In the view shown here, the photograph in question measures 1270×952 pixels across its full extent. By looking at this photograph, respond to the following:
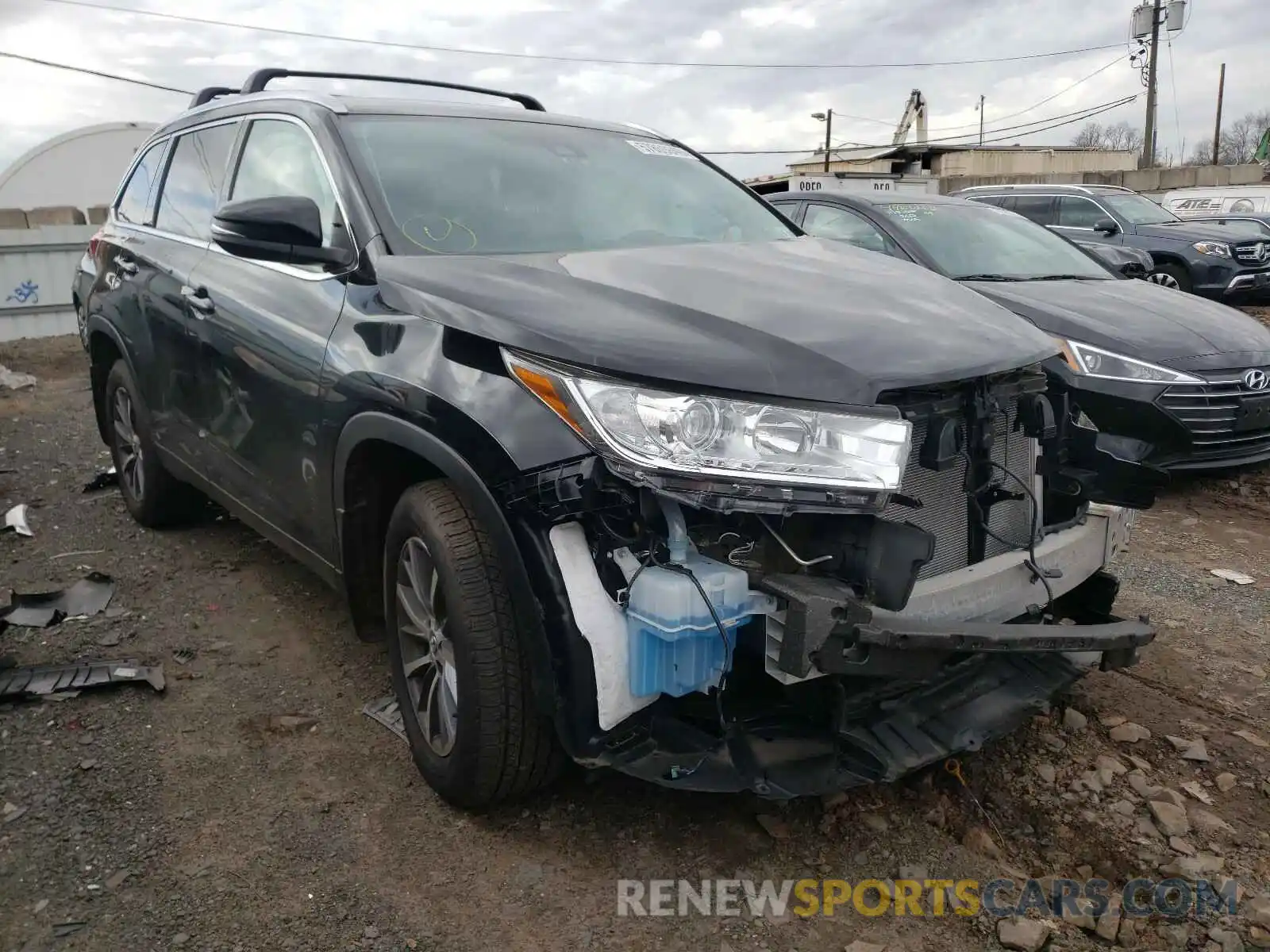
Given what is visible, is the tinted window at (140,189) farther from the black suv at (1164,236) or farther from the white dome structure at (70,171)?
the white dome structure at (70,171)

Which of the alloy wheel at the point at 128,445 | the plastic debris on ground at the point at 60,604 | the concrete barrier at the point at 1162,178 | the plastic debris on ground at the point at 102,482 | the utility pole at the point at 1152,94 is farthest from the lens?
the utility pole at the point at 1152,94

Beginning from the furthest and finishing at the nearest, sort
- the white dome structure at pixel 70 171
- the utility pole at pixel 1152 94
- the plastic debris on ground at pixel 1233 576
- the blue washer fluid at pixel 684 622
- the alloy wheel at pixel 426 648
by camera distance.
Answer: the utility pole at pixel 1152 94 < the white dome structure at pixel 70 171 < the plastic debris on ground at pixel 1233 576 < the alloy wheel at pixel 426 648 < the blue washer fluid at pixel 684 622

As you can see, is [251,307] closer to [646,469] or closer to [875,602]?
[646,469]

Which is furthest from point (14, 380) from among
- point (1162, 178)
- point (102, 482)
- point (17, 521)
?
point (1162, 178)

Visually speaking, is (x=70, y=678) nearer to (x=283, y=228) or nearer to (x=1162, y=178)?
(x=283, y=228)

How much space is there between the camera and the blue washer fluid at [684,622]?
2.02m

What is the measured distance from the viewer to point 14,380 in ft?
32.9

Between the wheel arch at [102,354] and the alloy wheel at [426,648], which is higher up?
the wheel arch at [102,354]

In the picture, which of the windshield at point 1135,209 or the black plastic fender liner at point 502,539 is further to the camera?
the windshield at point 1135,209

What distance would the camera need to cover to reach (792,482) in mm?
2041

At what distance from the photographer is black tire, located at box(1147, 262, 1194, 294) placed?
1167 centimetres

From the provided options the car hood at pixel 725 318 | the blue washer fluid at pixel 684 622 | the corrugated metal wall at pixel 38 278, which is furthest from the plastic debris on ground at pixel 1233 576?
the corrugated metal wall at pixel 38 278

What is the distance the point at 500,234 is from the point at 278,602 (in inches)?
81.2

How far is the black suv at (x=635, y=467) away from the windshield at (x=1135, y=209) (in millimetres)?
10797
